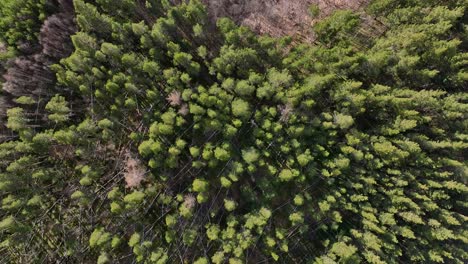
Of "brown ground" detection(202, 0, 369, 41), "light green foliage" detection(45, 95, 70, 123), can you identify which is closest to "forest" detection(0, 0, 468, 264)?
"light green foliage" detection(45, 95, 70, 123)

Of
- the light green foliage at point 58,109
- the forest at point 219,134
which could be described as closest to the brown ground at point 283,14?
the forest at point 219,134

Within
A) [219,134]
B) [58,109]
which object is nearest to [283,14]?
[219,134]

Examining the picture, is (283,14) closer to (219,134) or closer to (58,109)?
(219,134)

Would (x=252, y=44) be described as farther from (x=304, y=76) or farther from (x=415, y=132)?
(x=415, y=132)

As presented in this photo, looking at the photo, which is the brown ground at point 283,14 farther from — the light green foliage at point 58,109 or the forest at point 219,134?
the light green foliage at point 58,109

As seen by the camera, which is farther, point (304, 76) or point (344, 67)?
point (304, 76)

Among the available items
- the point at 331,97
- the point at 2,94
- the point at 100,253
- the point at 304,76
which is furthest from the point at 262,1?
the point at 100,253

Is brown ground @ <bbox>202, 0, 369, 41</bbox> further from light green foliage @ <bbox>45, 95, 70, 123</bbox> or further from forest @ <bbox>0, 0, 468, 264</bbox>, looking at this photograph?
light green foliage @ <bbox>45, 95, 70, 123</bbox>
